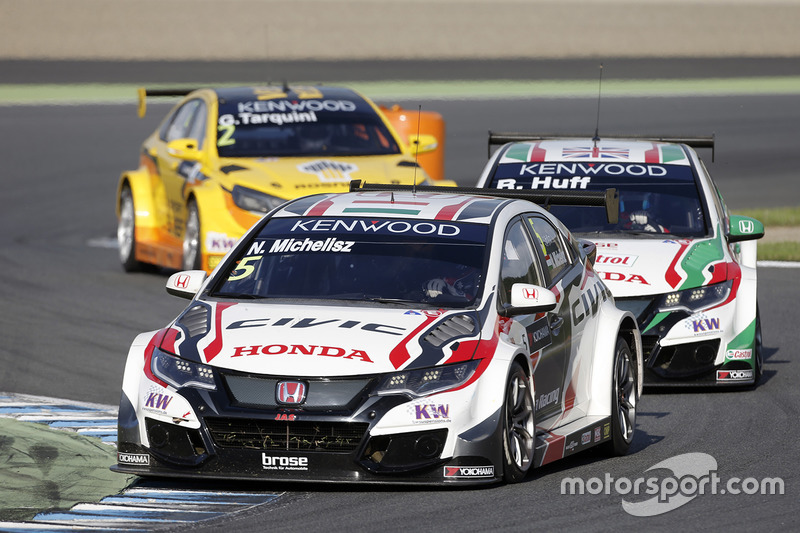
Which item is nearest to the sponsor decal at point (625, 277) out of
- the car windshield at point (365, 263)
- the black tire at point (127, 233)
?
the car windshield at point (365, 263)

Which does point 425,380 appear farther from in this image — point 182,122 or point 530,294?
point 182,122

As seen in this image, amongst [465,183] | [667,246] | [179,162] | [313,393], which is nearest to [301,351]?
[313,393]

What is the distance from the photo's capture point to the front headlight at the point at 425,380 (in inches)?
273

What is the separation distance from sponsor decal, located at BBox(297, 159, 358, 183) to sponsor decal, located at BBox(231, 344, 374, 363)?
7058 millimetres

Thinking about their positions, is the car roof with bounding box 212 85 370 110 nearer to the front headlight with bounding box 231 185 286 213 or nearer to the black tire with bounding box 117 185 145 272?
the black tire with bounding box 117 185 145 272

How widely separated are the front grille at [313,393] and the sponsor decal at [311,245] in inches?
47.1

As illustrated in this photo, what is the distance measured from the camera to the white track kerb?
7.13 m

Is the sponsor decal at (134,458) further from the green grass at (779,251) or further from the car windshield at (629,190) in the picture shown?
the green grass at (779,251)

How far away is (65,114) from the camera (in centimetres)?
3206

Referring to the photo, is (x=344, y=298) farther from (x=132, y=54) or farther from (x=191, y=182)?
(x=132, y=54)

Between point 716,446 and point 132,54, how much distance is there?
141ft

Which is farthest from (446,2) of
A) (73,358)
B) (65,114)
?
(73,358)

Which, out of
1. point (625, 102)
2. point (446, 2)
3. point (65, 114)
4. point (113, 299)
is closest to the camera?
point (113, 299)

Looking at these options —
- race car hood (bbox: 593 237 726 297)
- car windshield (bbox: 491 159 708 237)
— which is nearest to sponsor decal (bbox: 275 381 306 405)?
race car hood (bbox: 593 237 726 297)
